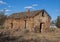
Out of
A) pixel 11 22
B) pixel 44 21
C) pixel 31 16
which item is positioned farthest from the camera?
pixel 11 22

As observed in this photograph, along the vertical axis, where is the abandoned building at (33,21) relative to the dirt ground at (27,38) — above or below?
above

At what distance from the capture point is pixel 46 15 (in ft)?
104

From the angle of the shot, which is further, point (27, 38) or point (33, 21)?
point (33, 21)

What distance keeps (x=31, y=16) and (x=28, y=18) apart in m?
0.87

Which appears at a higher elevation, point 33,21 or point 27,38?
point 33,21

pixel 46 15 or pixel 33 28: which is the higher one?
pixel 46 15

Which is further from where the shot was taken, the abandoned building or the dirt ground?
the abandoned building

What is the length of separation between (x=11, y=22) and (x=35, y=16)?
7416 mm

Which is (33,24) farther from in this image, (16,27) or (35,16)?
(16,27)

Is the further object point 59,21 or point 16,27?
point 59,21

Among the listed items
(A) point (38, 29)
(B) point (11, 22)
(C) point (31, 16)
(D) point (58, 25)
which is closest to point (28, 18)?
(C) point (31, 16)

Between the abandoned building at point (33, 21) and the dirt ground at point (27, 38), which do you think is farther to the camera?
the abandoned building at point (33, 21)

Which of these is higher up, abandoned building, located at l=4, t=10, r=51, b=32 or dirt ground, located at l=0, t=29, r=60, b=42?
abandoned building, located at l=4, t=10, r=51, b=32

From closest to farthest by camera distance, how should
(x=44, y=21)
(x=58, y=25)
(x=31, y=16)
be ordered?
1. (x=31, y=16)
2. (x=44, y=21)
3. (x=58, y=25)
